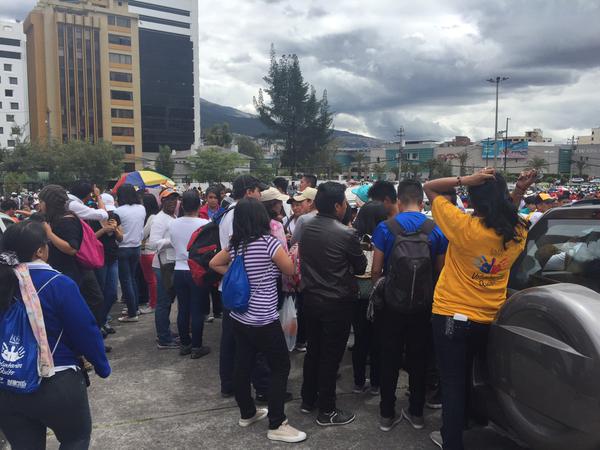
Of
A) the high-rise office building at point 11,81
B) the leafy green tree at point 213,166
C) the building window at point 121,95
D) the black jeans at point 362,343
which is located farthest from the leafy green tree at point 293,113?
the black jeans at point 362,343

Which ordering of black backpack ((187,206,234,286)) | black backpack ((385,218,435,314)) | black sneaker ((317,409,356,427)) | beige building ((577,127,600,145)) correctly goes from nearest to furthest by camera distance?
black backpack ((385,218,435,314)), black sneaker ((317,409,356,427)), black backpack ((187,206,234,286)), beige building ((577,127,600,145))

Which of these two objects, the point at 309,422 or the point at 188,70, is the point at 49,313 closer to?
the point at 309,422

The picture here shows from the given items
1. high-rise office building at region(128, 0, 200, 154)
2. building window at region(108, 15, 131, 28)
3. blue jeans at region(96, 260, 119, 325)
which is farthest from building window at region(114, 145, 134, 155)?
blue jeans at region(96, 260, 119, 325)

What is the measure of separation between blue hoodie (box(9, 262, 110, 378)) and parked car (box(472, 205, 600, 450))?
2103mm

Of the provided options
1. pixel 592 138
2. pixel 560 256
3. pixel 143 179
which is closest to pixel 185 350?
pixel 560 256

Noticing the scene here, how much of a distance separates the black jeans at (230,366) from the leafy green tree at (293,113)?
56.2m

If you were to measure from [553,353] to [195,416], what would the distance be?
2728 millimetres

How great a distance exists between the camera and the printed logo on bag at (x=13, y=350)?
211 cm

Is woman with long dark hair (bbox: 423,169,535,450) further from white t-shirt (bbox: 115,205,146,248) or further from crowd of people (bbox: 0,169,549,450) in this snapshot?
white t-shirt (bbox: 115,205,146,248)

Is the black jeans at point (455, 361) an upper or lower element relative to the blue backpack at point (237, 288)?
lower

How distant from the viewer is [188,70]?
83.2 m

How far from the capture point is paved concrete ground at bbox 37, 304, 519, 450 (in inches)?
131

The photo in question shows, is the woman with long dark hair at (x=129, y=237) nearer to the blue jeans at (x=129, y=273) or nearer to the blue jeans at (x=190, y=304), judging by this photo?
the blue jeans at (x=129, y=273)

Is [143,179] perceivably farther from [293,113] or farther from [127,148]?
[127,148]
